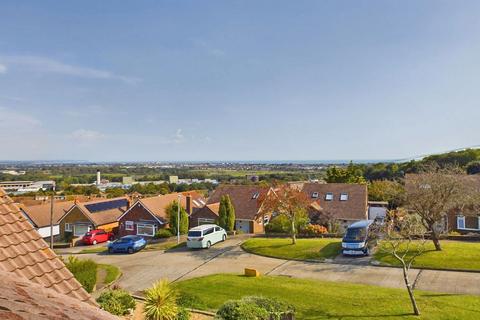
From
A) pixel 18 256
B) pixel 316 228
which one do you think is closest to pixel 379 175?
pixel 316 228

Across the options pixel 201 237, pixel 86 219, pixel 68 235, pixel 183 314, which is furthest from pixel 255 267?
pixel 68 235

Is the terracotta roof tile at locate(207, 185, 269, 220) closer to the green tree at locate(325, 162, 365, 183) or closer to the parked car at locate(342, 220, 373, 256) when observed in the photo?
the parked car at locate(342, 220, 373, 256)

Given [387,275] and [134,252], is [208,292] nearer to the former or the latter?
[387,275]

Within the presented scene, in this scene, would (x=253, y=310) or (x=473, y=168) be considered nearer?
(x=253, y=310)

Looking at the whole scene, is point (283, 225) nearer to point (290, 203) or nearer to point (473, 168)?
point (290, 203)

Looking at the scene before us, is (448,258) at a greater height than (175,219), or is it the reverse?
(448,258)

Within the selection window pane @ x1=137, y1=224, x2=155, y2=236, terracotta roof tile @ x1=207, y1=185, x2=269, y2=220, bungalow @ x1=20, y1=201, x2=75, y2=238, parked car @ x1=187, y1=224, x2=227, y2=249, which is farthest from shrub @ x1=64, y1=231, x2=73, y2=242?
parked car @ x1=187, y1=224, x2=227, y2=249

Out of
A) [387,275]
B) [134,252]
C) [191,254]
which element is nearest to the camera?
[387,275]
